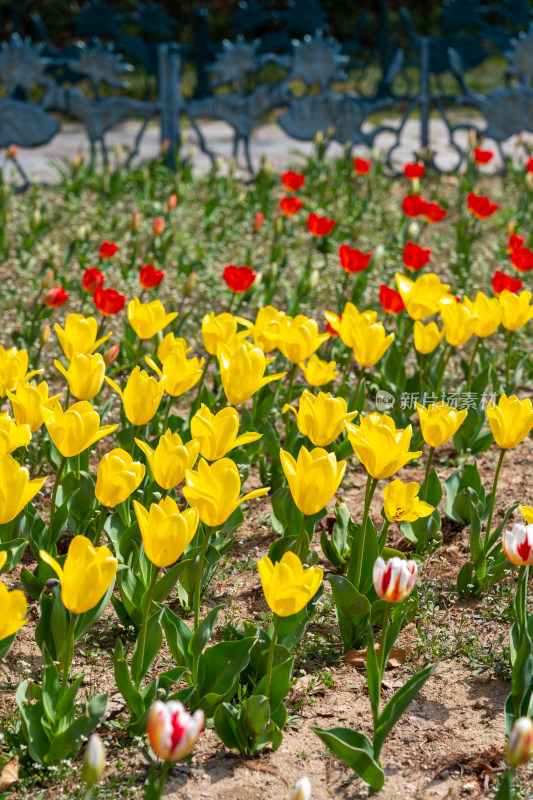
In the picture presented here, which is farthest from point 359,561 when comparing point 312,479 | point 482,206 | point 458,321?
point 482,206

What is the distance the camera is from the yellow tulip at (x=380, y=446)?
2051 mm

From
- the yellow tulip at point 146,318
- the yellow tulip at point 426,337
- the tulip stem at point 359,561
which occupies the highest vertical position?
the yellow tulip at point 146,318

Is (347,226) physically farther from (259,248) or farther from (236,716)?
(236,716)

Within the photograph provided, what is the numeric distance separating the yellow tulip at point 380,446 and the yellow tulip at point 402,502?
2.0 inches

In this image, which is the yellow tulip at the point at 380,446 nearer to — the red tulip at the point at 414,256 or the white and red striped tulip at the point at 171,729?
the white and red striped tulip at the point at 171,729

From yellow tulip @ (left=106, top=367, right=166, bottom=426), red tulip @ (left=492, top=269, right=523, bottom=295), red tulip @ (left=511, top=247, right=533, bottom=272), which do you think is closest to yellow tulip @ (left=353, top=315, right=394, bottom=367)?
yellow tulip @ (left=106, top=367, right=166, bottom=426)

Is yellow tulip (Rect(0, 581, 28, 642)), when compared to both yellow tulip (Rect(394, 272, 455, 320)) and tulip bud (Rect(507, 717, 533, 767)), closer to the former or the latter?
tulip bud (Rect(507, 717, 533, 767))

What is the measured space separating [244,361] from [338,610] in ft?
2.28

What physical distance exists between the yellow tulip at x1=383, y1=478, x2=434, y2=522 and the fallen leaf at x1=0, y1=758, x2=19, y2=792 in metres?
0.98

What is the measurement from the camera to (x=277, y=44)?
31.4 ft

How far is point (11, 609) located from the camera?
1.59 meters

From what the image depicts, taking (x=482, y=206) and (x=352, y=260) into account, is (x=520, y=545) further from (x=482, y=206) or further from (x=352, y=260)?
(x=482, y=206)

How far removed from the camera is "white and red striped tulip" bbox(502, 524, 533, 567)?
1.81m

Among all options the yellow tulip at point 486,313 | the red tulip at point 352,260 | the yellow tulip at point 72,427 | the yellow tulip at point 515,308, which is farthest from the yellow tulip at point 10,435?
the red tulip at point 352,260
